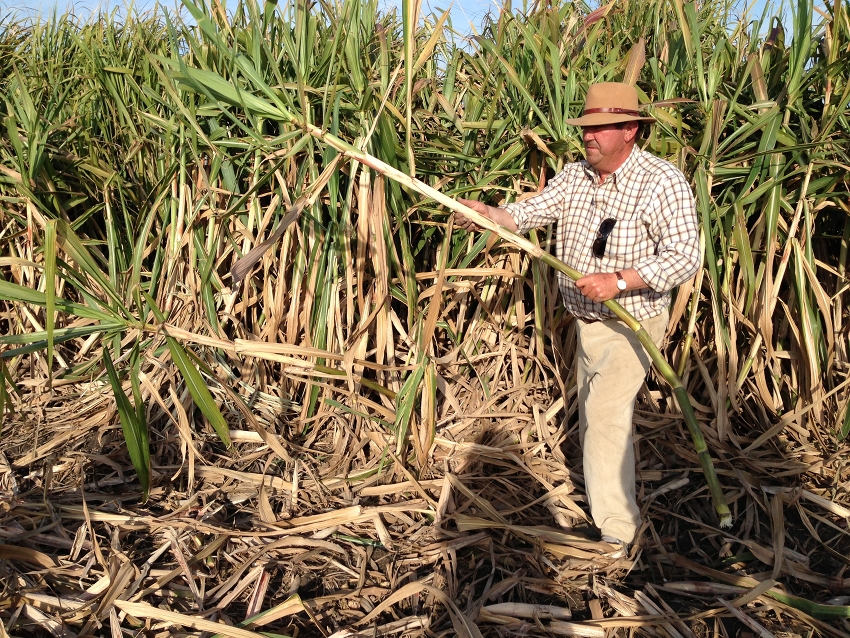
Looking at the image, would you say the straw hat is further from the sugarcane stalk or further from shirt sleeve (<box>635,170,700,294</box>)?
the sugarcane stalk

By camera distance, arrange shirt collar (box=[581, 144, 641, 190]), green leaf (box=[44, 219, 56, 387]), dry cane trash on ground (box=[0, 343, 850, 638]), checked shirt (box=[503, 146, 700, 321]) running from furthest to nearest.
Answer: shirt collar (box=[581, 144, 641, 190])
checked shirt (box=[503, 146, 700, 321])
dry cane trash on ground (box=[0, 343, 850, 638])
green leaf (box=[44, 219, 56, 387])

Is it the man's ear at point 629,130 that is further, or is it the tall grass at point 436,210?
the tall grass at point 436,210

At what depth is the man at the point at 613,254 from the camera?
1943 mm

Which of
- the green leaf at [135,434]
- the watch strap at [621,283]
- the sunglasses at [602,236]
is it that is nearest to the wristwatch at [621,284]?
the watch strap at [621,283]

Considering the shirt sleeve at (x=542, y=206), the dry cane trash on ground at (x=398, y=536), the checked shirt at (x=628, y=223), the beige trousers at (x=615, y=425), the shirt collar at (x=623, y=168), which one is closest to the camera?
the dry cane trash on ground at (x=398, y=536)

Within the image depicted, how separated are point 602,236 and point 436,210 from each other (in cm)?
63

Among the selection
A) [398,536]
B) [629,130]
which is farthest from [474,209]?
[398,536]

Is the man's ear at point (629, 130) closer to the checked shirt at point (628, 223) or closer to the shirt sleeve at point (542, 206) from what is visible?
the checked shirt at point (628, 223)

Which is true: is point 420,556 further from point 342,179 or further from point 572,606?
point 342,179

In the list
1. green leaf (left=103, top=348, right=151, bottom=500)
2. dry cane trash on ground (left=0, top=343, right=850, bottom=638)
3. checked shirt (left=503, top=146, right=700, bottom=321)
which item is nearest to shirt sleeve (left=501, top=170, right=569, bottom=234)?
checked shirt (left=503, top=146, right=700, bottom=321)

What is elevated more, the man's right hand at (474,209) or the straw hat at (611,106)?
the straw hat at (611,106)

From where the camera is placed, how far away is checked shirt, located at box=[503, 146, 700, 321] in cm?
193

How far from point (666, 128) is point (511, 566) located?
1.51 meters

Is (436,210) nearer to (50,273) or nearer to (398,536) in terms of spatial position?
(398,536)
